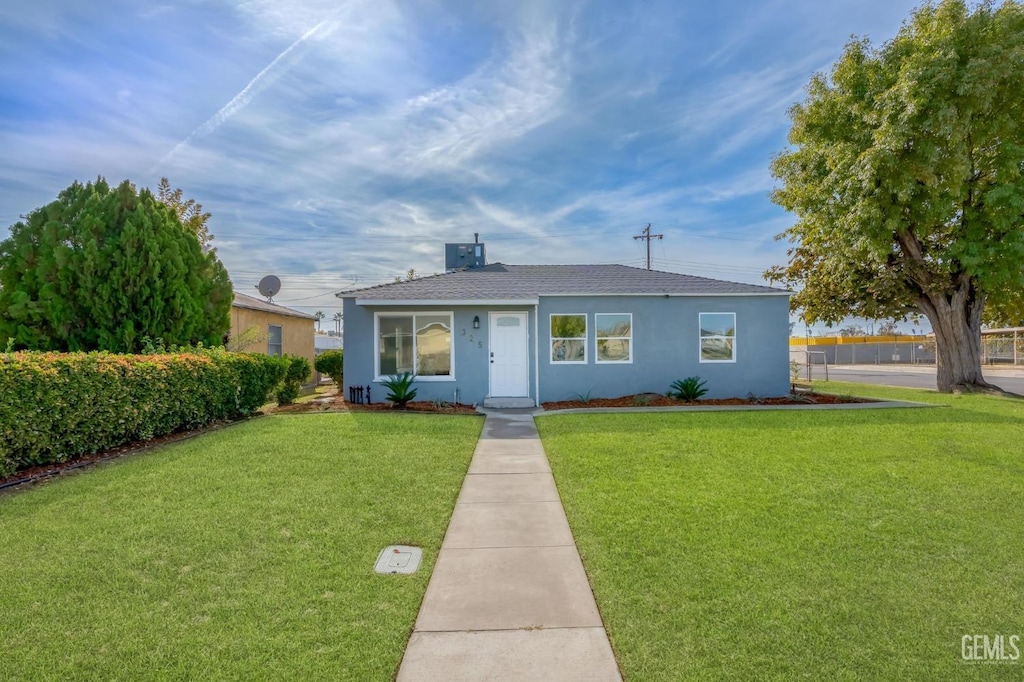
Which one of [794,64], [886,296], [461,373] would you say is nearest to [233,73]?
[461,373]

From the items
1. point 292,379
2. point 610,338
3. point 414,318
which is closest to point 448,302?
point 414,318

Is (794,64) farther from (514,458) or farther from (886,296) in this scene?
(514,458)

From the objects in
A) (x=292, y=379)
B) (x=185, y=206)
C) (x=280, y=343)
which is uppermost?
(x=185, y=206)

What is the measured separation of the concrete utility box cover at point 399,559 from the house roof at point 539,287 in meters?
8.42

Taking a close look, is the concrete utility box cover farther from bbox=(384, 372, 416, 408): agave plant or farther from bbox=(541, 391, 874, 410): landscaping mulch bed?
bbox=(541, 391, 874, 410): landscaping mulch bed

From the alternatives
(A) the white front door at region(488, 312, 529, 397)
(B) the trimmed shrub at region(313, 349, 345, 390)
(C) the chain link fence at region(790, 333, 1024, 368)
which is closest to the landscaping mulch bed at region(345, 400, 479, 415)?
(A) the white front door at region(488, 312, 529, 397)

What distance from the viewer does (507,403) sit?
12.2 meters

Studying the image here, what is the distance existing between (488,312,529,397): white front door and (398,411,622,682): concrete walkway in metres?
7.33

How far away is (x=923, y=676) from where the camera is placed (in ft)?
7.54

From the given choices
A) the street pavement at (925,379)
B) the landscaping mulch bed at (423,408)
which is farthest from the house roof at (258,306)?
the street pavement at (925,379)

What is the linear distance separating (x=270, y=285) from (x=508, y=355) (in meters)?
9.96

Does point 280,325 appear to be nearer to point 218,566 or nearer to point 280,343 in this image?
point 280,343

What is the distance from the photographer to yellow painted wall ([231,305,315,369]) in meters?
15.1

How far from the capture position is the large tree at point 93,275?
863 centimetres
